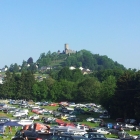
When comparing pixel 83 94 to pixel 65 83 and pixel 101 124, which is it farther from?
pixel 101 124

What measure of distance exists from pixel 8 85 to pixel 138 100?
2595 inches

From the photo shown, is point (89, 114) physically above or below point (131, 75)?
below

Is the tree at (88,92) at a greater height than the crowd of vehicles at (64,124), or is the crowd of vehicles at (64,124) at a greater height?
the tree at (88,92)

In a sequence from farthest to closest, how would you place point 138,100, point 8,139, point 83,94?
point 83,94, point 138,100, point 8,139

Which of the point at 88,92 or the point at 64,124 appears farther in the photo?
the point at 88,92

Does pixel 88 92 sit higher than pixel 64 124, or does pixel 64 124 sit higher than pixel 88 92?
pixel 88 92

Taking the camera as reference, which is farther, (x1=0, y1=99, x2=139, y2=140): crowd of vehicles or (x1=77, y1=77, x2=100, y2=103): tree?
(x1=77, y1=77, x2=100, y2=103): tree

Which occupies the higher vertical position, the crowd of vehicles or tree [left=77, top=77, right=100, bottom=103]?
tree [left=77, top=77, right=100, bottom=103]

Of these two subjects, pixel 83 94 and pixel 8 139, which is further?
pixel 83 94

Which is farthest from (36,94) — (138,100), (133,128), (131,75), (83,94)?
(133,128)

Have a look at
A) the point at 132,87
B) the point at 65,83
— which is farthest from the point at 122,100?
the point at 65,83

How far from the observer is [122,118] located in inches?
2719

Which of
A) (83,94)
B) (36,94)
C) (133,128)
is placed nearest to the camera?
(133,128)

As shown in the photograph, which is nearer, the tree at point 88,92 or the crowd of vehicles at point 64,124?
the crowd of vehicles at point 64,124
